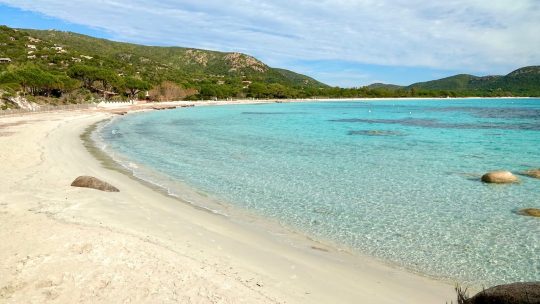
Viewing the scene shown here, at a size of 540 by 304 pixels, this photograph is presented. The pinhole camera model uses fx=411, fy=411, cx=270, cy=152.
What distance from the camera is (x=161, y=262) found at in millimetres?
7191

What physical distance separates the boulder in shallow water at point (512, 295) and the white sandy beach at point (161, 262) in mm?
1948

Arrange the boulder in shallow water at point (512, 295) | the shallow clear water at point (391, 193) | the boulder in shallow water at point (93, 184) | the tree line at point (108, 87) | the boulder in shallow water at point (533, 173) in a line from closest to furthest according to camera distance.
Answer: the boulder in shallow water at point (512, 295), the shallow clear water at point (391, 193), the boulder in shallow water at point (93, 184), the boulder in shallow water at point (533, 173), the tree line at point (108, 87)

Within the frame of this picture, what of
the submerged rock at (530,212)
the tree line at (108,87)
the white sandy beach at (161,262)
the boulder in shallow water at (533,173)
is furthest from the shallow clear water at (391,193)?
the tree line at (108,87)

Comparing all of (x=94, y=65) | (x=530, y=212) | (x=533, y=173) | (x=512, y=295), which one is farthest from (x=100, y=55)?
(x=512, y=295)

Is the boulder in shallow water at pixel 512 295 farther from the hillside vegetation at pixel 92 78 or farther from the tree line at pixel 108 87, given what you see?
the tree line at pixel 108 87

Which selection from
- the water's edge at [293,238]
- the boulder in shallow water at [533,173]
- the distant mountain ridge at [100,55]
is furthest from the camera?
the distant mountain ridge at [100,55]

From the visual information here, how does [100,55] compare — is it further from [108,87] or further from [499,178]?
[499,178]

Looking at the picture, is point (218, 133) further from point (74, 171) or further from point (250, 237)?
point (250, 237)

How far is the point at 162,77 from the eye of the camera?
120 meters

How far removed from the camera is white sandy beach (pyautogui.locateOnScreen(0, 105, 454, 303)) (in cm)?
613

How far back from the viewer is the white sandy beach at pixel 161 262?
613 cm

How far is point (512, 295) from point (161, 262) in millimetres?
5306

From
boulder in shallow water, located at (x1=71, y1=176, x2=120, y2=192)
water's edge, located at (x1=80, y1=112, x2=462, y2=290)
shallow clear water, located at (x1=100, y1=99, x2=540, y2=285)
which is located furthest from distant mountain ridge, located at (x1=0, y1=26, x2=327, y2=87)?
water's edge, located at (x1=80, y1=112, x2=462, y2=290)

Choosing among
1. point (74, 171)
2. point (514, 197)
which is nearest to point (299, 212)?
point (514, 197)
